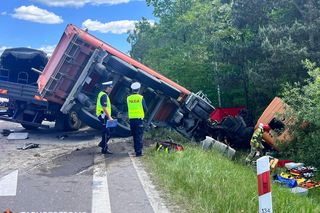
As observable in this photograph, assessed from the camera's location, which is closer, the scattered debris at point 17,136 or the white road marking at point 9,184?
the white road marking at point 9,184

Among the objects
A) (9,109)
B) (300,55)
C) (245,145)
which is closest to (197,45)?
(300,55)

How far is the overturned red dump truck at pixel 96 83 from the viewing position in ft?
32.0

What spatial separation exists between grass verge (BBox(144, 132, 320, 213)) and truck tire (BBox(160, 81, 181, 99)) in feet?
11.3

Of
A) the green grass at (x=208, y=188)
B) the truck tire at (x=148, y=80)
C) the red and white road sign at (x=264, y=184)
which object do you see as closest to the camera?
the red and white road sign at (x=264, y=184)

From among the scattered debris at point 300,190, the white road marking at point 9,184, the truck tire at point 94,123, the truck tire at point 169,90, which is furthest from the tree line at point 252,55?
the white road marking at point 9,184

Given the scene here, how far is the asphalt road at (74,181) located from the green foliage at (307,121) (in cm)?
404

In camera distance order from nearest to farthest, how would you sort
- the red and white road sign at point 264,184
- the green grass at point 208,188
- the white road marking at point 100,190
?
the red and white road sign at point 264,184 → the green grass at point 208,188 → the white road marking at point 100,190

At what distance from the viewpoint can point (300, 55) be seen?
12891 mm

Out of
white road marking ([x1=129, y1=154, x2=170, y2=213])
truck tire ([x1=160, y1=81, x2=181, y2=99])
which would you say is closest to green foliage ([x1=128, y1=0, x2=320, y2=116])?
truck tire ([x1=160, y1=81, x2=181, y2=99])

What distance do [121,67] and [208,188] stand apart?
5251mm

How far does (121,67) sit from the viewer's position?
9.77 m

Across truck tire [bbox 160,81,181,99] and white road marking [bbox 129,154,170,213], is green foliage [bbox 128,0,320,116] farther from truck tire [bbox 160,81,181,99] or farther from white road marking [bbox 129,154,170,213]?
white road marking [bbox 129,154,170,213]

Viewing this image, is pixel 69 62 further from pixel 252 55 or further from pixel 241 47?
pixel 252 55

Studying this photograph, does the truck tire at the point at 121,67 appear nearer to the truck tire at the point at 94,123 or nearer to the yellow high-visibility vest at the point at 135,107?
the truck tire at the point at 94,123
